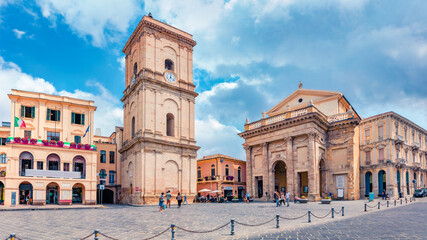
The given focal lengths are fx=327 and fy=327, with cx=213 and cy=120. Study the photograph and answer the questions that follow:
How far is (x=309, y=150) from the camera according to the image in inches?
1526

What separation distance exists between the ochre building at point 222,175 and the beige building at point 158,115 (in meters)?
14.1

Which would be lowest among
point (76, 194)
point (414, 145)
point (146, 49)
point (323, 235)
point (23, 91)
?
point (76, 194)

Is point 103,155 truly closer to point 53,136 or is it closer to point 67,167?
point 53,136

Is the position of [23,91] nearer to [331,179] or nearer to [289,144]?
[289,144]

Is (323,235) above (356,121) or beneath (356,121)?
beneath

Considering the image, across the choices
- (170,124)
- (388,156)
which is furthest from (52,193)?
(388,156)

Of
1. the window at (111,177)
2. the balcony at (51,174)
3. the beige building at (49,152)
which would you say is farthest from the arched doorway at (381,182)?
the balcony at (51,174)

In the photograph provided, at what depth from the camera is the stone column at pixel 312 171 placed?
3775cm

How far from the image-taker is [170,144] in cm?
4025

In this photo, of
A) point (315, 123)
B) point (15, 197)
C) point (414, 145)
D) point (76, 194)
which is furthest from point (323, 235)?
point (414, 145)

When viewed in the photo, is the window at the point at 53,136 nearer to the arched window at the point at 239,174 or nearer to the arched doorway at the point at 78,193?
the arched doorway at the point at 78,193

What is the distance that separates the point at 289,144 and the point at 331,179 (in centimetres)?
699

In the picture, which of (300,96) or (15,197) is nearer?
(15,197)

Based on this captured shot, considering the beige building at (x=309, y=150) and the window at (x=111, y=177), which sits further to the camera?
the window at (x=111, y=177)
